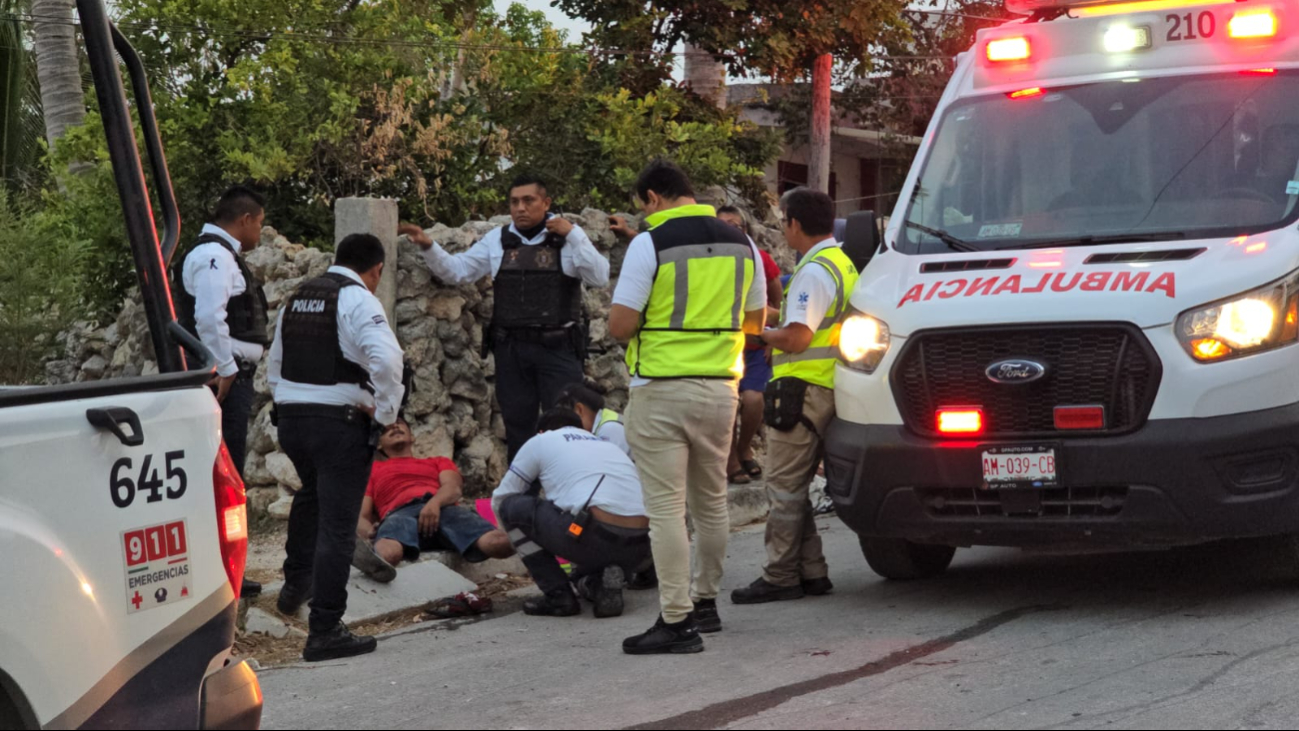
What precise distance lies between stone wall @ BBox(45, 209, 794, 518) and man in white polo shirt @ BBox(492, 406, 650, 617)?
5.87 ft

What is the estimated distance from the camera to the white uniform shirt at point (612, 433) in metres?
7.77

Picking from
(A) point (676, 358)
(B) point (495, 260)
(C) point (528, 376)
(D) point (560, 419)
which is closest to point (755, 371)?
(C) point (528, 376)

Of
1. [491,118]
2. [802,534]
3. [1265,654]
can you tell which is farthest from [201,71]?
[1265,654]

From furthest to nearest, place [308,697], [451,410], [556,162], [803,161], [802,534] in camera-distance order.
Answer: [803,161], [556,162], [451,410], [802,534], [308,697]

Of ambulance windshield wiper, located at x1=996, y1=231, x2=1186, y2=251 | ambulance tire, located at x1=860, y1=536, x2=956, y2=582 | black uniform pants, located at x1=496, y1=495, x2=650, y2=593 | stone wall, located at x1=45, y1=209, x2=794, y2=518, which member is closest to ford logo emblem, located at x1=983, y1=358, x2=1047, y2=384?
ambulance windshield wiper, located at x1=996, y1=231, x2=1186, y2=251

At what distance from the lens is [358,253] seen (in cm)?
676

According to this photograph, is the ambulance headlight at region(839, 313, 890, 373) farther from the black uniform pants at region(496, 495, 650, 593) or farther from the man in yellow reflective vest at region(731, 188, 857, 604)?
the black uniform pants at region(496, 495, 650, 593)

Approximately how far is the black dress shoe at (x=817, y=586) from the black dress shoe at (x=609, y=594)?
2.94 ft

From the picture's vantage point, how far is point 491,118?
1188cm

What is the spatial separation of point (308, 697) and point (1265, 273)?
3.99m

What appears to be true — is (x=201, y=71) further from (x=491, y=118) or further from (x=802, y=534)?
(x=802, y=534)

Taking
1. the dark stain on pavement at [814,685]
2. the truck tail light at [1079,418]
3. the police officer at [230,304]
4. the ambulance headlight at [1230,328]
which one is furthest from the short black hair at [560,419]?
the ambulance headlight at [1230,328]

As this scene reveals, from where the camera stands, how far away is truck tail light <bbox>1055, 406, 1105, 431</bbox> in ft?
20.7

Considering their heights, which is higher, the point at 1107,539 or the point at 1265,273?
the point at 1265,273
